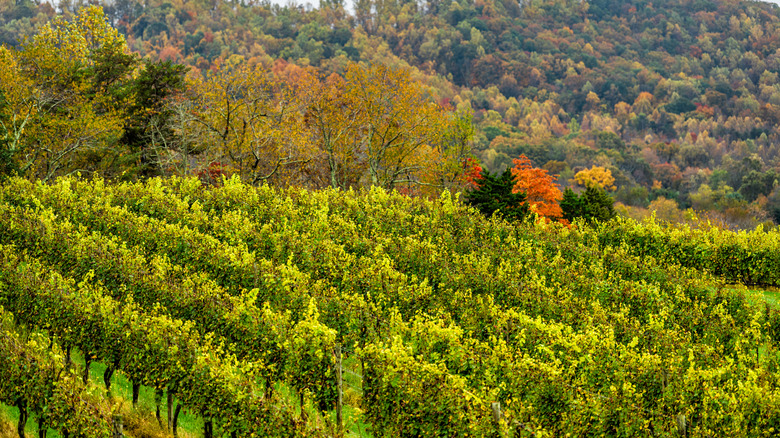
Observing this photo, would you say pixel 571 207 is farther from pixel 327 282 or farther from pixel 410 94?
pixel 327 282

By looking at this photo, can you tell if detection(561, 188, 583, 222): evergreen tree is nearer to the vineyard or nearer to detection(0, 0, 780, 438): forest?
detection(0, 0, 780, 438): forest

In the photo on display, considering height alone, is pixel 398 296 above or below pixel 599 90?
below

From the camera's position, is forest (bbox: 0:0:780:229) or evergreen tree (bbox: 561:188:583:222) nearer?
forest (bbox: 0:0:780:229)

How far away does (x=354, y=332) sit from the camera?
47.1 feet

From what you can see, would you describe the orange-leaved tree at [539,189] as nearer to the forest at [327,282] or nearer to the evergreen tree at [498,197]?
the forest at [327,282]

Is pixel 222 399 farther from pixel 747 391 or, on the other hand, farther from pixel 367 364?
pixel 747 391

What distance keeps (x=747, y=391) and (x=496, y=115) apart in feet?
387

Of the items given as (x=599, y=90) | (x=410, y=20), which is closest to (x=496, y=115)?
(x=599, y=90)

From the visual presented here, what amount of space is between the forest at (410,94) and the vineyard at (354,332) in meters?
13.1

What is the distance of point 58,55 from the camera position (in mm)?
40562

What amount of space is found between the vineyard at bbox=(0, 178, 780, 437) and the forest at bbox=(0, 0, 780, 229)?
1310 cm

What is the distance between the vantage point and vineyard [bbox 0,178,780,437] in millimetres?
10695

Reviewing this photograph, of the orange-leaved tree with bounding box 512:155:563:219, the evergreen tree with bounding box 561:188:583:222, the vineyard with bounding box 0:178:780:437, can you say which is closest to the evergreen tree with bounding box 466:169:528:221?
the evergreen tree with bounding box 561:188:583:222

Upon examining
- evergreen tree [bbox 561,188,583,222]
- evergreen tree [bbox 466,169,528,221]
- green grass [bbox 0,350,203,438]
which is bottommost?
green grass [bbox 0,350,203,438]
